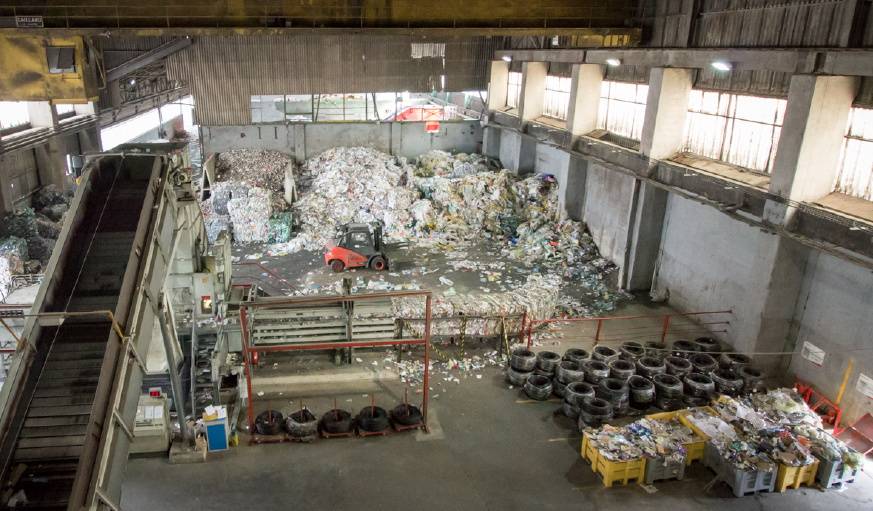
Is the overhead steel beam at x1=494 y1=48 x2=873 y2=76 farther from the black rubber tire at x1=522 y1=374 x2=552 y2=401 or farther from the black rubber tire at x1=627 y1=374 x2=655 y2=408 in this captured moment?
the black rubber tire at x1=522 y1=374 x2=552 y2=401

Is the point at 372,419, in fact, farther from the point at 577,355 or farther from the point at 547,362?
the point at 577,355

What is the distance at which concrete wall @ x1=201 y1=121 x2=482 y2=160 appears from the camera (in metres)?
24.3

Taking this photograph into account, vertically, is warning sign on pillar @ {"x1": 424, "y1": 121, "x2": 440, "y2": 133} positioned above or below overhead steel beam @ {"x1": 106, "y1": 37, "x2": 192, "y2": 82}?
below

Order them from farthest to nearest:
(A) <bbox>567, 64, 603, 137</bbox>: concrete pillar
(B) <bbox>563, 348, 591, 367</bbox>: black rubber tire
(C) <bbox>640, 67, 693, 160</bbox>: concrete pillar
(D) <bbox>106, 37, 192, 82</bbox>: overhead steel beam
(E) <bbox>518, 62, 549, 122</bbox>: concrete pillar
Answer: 1. (E) <bbox>518, 62, 549, 122</bbox>: concrete pillar
2. (D) <bbox>106, 37, 192, 82</bbox>: overhead steel beam
3. (A) <bbox>567, 64, 603, 137</bbox>: concrete pillar
4. (C) <bbox>640, 67, 693, 160</bbox>: concrete pillar
5. (B) <bbox>563, 348, 591, 367</bbox>: black rubber tire

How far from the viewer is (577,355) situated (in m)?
12.7

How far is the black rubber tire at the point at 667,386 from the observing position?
38.3 feet

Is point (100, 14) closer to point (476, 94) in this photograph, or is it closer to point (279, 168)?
point (279, 168)

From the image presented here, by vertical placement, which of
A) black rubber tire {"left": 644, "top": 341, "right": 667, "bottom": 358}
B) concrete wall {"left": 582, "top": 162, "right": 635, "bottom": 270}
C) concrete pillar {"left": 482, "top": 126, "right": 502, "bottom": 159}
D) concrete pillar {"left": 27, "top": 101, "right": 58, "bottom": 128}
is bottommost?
black rubber tire {"left": 644, "top": 341, "right": 667, "bottom": 358}

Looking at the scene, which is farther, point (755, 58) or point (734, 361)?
point (734, 361)

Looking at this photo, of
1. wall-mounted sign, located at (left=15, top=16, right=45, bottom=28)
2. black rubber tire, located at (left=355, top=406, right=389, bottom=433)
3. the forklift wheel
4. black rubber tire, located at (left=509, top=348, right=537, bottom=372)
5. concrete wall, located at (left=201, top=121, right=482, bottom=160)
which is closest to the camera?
black rubber tire, located at (left=355, top=406, right=389, bottom=433)

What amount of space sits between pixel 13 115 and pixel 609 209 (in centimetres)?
1910

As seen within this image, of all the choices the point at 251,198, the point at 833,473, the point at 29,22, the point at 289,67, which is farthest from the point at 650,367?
the point at 289,67

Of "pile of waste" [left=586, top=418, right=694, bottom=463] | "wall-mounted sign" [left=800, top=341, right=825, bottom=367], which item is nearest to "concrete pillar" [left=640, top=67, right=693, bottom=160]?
"wall-mounted sign" [left=800, top=341, right=825, bottom=367]

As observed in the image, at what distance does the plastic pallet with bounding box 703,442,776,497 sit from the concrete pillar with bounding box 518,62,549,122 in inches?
602
